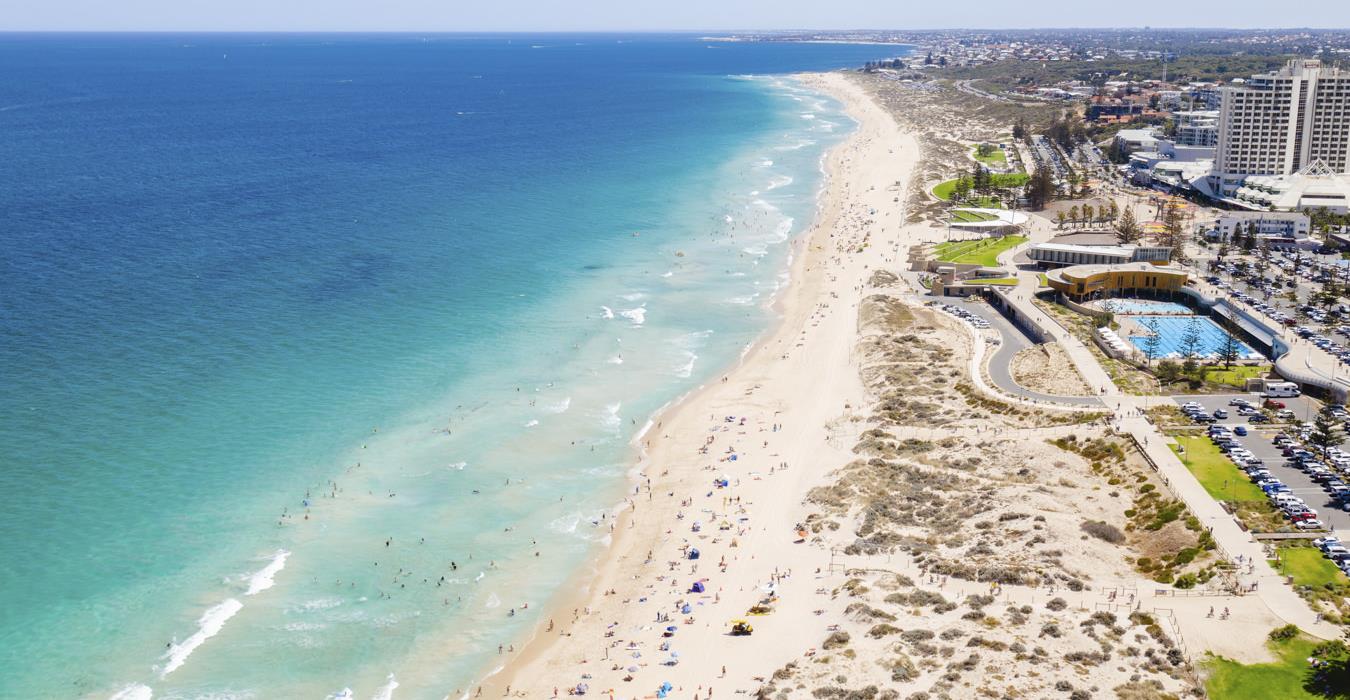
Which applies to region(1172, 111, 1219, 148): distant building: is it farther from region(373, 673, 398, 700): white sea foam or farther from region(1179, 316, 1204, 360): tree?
region(373, 673, 398, 700): white sea foam

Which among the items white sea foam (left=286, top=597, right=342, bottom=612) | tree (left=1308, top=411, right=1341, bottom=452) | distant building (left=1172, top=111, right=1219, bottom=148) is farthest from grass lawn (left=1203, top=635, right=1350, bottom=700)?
distant building (left=1172, top=111, right=1219, bottom=148)

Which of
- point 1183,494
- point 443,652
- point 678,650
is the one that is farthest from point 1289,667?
point 443,652

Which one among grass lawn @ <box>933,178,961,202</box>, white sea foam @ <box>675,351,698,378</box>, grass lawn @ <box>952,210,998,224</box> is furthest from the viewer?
grass lawn @ <box>933,178,961,202</box>

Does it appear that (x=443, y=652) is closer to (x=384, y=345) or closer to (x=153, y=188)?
(x=384, y=345)

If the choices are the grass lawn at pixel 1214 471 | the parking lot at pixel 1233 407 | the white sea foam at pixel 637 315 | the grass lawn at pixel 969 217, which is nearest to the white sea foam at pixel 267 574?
the white sea foam at pixel 637 315

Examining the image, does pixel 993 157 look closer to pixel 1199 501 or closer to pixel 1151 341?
pixel 1151 341

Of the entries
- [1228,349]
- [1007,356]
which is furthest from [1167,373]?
[1007,356]
